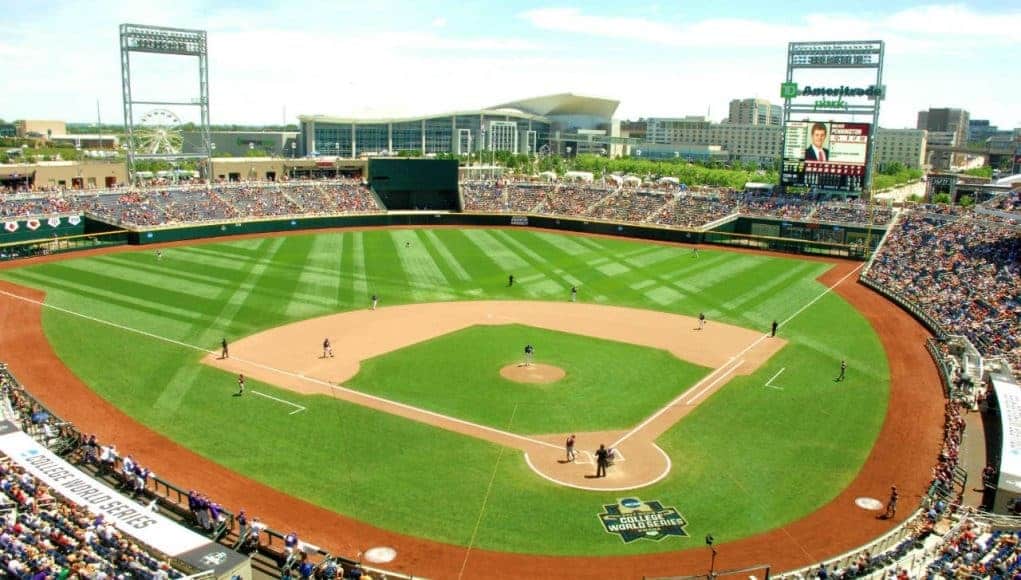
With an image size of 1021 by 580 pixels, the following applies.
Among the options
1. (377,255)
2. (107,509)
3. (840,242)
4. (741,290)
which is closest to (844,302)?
(741,290)

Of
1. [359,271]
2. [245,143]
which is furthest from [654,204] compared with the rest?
[245,143]

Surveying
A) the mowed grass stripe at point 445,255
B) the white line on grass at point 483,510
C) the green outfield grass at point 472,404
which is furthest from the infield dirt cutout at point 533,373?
the mowed grass stripe at point 445,255

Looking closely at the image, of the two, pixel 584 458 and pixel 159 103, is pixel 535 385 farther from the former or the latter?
pixel 159 103

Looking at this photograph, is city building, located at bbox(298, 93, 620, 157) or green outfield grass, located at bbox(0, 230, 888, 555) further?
city building, located at bbox(298, 93, 620, 157)

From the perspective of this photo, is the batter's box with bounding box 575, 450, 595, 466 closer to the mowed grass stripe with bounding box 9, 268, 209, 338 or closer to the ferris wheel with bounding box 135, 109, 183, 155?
the mowed grass stripe with bounding box 9, 268, 209, 338

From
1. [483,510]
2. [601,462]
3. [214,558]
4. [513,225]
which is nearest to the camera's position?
[214,558]

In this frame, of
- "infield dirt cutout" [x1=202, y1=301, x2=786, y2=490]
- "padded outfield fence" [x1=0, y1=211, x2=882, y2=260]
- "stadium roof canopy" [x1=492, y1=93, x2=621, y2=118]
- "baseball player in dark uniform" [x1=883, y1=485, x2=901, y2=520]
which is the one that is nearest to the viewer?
"baseball player in dark uniform" [x1=883, y1=485, x2=901, y2=520]

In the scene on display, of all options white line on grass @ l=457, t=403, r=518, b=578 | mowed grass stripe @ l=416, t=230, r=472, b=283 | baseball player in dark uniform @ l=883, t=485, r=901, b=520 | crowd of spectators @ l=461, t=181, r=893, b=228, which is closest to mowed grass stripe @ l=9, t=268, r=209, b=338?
mowed grass stripe @ l=416, t=230, r=472, b=283
